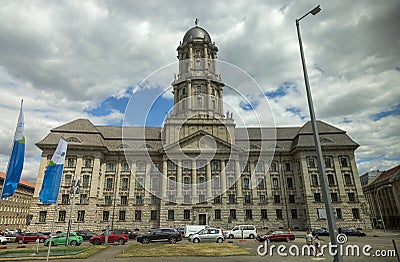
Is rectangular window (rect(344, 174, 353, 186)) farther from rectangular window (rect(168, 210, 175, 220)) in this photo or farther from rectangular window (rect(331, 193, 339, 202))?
rectangular window (rect(168, 210, 175, 220))

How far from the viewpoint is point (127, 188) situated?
51.8 meters

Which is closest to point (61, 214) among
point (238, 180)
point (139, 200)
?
point (139, 200)

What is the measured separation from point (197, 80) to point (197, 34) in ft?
45.7

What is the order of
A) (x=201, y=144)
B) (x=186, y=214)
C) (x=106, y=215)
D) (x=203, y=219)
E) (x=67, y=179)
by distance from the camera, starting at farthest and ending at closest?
(x=201, y=144) → (x=106, y=215) → (x=67, y=179) → (x=186, y=214) → (x=203, y=219)

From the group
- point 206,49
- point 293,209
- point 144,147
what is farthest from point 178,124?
point 293,209

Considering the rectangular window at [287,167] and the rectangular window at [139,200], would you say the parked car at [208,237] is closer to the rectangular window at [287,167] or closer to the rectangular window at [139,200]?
the rectangular window at [139,200]

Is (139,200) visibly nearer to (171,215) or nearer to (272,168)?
(171,215)

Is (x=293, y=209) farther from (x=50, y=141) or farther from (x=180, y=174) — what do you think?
(x=50, y=141)

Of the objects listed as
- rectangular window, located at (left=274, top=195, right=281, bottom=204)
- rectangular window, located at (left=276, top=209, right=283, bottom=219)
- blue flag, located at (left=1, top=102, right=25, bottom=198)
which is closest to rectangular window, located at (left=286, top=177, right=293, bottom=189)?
rectangular window, located at (left=274, top=195, right=281, bottom=204)

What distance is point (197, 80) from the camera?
6156 cm

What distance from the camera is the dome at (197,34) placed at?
6550 cm

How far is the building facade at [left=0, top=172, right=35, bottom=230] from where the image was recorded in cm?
6769

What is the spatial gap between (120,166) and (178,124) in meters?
15.5

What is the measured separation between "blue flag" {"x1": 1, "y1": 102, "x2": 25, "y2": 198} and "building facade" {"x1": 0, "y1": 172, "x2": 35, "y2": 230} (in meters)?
61.8
